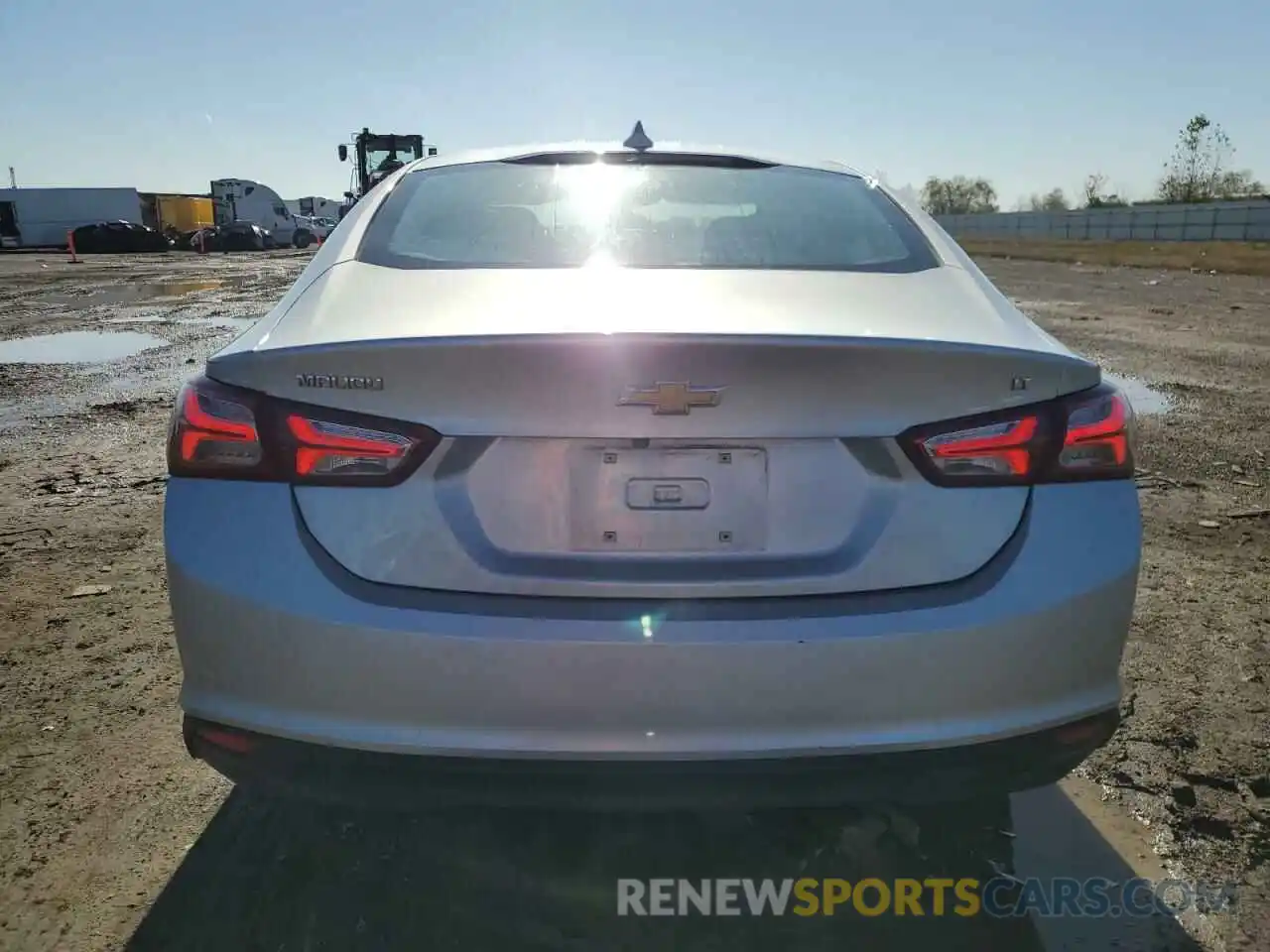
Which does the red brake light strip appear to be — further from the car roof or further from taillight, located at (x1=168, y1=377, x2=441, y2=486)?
the car roof

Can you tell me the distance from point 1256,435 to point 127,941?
254 inches

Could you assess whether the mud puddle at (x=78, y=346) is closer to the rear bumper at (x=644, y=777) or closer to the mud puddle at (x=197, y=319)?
the mud puddle at (x=197, y=319)

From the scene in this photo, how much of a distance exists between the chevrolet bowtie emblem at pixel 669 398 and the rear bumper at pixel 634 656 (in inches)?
12.9

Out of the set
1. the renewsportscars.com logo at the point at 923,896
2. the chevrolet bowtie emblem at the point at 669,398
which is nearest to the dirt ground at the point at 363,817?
the renewsportscars.com logo at the point at 923,896

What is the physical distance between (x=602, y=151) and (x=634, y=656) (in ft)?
5.91

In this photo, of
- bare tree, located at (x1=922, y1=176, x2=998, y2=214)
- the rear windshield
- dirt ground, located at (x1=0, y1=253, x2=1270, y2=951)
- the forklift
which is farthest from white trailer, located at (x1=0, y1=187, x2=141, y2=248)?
bare tree, located at (x1=922, y1=176, x2=998, y2=214)

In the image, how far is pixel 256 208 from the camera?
52.4 meters

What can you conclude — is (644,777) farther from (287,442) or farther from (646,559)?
(287,442)

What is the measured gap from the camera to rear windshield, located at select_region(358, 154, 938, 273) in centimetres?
225

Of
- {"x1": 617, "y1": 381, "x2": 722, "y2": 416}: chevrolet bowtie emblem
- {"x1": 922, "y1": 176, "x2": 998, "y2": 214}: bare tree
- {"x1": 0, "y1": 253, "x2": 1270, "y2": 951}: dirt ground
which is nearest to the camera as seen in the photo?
{"x1": 617, "y1": 381, "x2": 722, "y2": 416}: chevrolet bowtie emblem

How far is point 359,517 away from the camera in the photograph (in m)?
1.68

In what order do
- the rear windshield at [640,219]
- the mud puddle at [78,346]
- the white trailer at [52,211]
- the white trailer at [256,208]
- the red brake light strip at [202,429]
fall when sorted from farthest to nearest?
the white trailer at [256,208], the white trailer at [52,211], the mud puddle at [78,346], the rear windshield at [640,219], the red brake light strip at [202,429]

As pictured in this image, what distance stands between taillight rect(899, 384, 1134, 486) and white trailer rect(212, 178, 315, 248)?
178ft

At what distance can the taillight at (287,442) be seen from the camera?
65.4 inches
